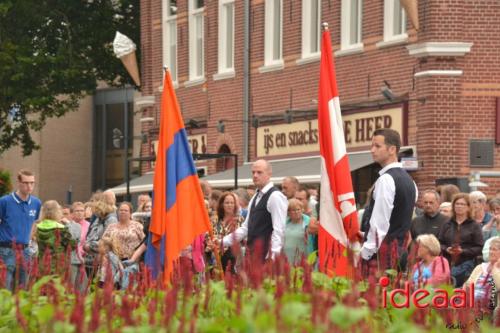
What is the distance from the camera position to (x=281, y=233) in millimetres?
12391

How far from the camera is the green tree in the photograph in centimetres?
3847

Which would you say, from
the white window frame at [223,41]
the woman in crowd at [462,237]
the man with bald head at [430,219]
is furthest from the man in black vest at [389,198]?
the white window frame at [223,41]

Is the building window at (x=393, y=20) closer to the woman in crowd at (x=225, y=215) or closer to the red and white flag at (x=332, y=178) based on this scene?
the woman in crowd at (x=225, y=215)

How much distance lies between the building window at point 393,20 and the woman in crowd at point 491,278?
47.9ft

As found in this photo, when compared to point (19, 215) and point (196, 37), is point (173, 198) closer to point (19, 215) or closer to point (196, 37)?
point (19, 215)

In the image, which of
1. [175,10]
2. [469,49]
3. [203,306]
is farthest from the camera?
[175,10]

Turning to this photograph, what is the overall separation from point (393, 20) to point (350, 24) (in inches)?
70.0

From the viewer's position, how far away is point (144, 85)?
38812 millimetres

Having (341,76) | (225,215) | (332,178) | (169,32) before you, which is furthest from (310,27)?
(332,178)

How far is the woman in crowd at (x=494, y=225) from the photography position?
1478 centimetres

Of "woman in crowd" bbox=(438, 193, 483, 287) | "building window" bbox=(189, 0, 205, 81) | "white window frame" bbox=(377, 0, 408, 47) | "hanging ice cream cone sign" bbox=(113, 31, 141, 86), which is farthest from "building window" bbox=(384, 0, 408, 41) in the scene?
"woman in crowd" bbox=(438, 193, 483, 287)

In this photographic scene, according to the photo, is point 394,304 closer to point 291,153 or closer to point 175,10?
point 291,153

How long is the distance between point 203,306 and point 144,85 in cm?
3225

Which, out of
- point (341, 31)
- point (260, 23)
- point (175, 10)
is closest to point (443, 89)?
point (341, 31)
